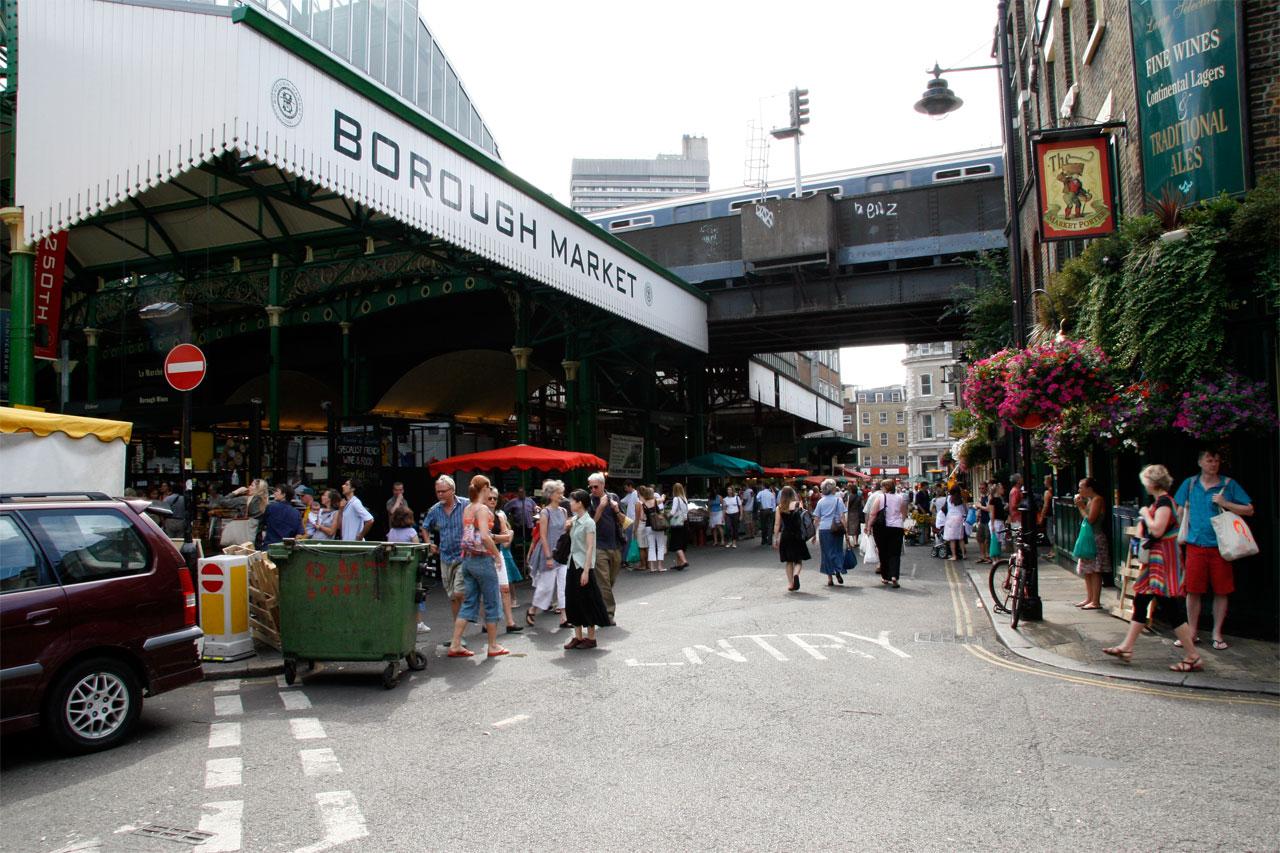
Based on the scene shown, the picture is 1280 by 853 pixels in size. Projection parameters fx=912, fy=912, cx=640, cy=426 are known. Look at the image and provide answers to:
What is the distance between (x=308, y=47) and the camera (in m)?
10.1

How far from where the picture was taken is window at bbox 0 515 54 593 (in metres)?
5.47

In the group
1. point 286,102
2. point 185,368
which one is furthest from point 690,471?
point 286,102

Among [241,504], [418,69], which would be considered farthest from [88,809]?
[418,69]

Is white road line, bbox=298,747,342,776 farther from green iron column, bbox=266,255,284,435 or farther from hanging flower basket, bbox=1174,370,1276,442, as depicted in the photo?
green iron column, bbox=266,255,284,435

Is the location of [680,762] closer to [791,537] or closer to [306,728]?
[306,728]

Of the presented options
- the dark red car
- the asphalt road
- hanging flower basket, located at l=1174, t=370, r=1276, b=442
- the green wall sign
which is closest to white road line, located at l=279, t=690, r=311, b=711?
the asphalt road

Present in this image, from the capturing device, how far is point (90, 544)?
19.6 feet

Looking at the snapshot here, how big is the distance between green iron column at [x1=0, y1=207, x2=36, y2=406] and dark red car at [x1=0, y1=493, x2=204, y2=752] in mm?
5097

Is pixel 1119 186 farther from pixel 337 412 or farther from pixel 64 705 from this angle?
pixel 337 412

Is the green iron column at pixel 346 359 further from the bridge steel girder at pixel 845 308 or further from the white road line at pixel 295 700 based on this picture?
the white road line at pixel 295 700

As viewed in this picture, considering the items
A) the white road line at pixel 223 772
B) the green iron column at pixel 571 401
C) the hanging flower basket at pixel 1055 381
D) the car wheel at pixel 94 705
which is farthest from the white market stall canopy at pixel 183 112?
the green iron column at pixel 571 401

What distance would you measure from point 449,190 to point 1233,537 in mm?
10439

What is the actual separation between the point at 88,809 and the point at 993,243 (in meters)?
21.9

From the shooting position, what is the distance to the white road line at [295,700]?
273 inches
